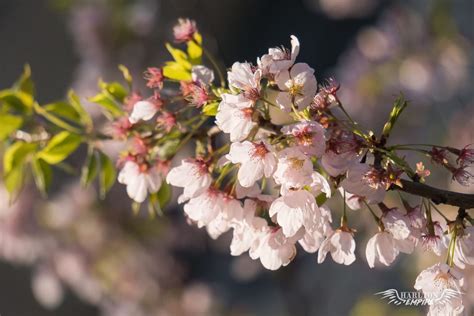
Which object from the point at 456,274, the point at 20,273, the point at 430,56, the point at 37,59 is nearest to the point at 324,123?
the point at 456,274

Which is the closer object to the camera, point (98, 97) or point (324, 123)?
point (324, 123)

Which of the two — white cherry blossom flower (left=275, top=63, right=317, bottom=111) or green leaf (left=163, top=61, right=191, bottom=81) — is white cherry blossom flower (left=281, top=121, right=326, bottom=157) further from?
green leaf (left=163, top=61, right=191, bottom=81)

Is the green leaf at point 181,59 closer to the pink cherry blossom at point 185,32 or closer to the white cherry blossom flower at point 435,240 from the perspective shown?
the pink cherry blossom at point 185,32

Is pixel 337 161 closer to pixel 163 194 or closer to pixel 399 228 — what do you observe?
pixel 399 228

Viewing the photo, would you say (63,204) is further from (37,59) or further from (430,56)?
(37,59)

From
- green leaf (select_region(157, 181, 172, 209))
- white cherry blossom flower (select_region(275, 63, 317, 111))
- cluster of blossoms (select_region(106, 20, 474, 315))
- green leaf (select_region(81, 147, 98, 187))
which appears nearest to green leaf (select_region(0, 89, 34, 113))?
green leaf (select_region(81, 147, 98, 187))

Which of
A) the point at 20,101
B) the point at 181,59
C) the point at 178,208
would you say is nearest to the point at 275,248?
the point at 181,59
